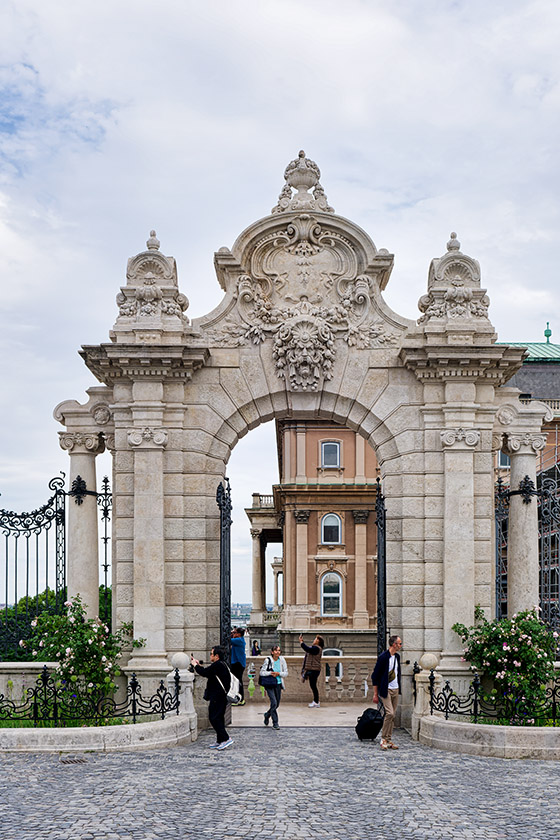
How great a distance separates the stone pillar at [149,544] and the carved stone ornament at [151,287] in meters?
1.98

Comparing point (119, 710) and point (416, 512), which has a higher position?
point (416, 512)

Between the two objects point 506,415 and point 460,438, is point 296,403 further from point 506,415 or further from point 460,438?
point 506,415

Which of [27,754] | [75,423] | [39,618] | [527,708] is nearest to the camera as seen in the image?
[27,754]

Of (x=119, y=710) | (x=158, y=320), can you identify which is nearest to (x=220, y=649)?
(x=119, y=710)

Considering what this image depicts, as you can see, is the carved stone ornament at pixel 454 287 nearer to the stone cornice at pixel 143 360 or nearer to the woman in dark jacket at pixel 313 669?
the stone cornice at pixel 143 360

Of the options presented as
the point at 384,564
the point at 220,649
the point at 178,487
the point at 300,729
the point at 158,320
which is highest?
the point at 158,320

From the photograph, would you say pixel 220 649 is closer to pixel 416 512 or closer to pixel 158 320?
pixel 416 512

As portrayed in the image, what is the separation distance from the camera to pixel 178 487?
54.6ft

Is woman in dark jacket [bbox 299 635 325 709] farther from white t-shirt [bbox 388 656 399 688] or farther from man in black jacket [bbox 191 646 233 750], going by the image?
man in black jacket [bbox 191 646 233 750]

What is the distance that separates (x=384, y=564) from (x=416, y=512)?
1027mm

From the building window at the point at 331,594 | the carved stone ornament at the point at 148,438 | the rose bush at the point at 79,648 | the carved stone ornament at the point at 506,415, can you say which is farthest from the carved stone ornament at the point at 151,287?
the building window at the point at 331,594

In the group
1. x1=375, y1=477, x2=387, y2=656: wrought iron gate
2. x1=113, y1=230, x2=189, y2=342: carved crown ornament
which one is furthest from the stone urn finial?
x1=375, y1=477, x2=387, y2=656: wrought iron gate

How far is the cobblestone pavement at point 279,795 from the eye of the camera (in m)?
9.46

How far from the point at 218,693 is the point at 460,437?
580cm
